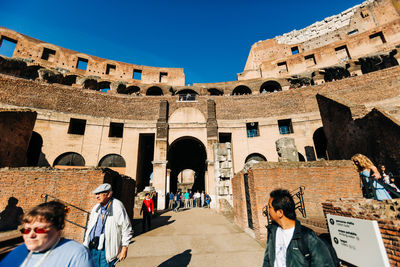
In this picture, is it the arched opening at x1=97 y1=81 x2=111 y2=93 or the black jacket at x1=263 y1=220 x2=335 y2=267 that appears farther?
the arched opening at x1=97 y1=81 x2=111 y2=93

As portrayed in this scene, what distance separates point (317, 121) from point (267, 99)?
16.8 feet

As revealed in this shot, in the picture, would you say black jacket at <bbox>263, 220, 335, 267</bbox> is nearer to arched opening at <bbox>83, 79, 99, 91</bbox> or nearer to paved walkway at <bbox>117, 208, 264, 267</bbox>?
paved walkway at <bbox>117, 208, 264, 267</bbox>

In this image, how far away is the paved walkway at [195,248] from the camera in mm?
4246

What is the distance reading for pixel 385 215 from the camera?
2393mm

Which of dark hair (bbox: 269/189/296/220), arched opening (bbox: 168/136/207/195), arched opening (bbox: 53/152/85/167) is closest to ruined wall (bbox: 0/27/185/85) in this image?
arched opening (bbox: 168/136/207/195)

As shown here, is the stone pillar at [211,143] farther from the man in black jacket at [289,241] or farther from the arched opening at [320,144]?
the man in black jacket at [289,241]

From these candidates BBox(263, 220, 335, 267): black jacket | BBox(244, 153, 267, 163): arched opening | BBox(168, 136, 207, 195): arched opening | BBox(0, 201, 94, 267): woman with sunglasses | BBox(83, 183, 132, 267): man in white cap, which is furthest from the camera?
BBox(168, 136, 207, 195): arched opening

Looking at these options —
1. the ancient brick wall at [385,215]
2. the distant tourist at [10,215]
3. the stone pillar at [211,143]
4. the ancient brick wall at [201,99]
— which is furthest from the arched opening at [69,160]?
the ancient brick wall at [385,215]

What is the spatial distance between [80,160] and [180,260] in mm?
14885

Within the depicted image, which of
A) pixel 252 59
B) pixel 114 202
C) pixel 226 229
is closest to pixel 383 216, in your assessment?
pixel 114 202

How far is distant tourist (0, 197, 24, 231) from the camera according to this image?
639cm

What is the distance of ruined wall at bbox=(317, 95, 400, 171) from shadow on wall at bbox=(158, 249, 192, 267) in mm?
8616

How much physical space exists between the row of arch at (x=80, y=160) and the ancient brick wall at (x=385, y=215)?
16.7m

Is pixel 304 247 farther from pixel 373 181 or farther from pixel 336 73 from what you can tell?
pixel 336 73
